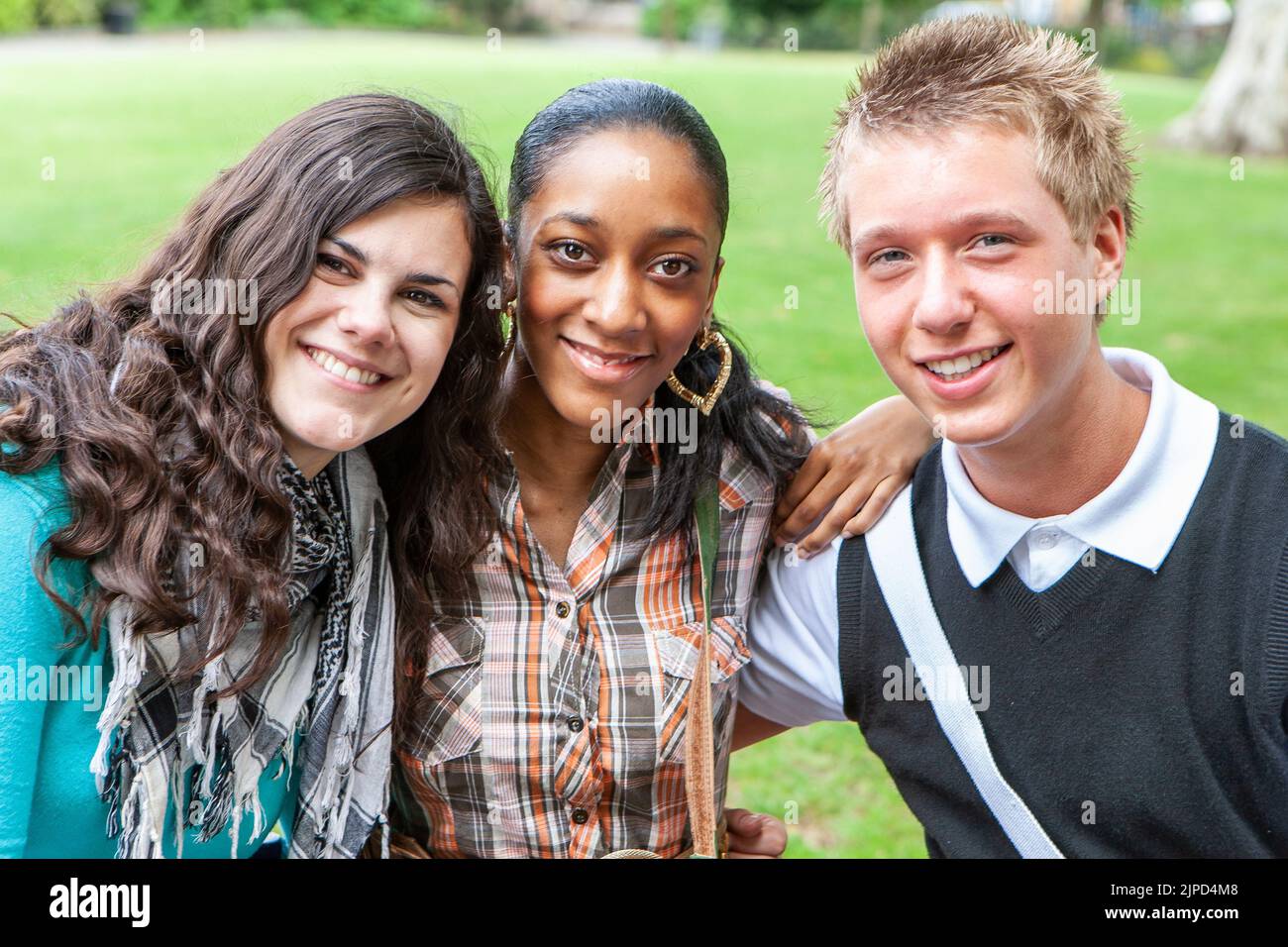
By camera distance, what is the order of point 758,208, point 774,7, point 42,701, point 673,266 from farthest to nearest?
point 774,7
point 758,208
point 673,266
point 42,701

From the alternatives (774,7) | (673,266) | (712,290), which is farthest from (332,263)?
(774,7)

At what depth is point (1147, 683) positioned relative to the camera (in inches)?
93.5

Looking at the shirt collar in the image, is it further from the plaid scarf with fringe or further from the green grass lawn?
the plaid scarf with fringe

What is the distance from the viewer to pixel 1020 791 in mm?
2516

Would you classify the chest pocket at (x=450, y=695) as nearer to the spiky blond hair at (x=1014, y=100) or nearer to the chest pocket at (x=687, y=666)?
the chest pocket at (x=687, y=666)

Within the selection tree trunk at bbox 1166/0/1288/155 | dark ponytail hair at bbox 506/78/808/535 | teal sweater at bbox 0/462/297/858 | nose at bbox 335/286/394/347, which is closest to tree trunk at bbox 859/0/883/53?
tree trunk at bbox 1166/0/1288/155

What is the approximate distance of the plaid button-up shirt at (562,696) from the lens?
260 cm

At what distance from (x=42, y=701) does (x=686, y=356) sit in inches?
57.5

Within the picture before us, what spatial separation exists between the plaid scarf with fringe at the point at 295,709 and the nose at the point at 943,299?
1.16m

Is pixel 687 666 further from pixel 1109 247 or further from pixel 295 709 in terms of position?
pixel 1109 247

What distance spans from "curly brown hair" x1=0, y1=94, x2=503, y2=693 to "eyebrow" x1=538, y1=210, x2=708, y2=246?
0.14 m

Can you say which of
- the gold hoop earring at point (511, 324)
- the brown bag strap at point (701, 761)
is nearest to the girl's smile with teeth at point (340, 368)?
the gold hoop earring at point (511, 324)

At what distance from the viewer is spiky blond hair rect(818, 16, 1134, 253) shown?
2.37 m
